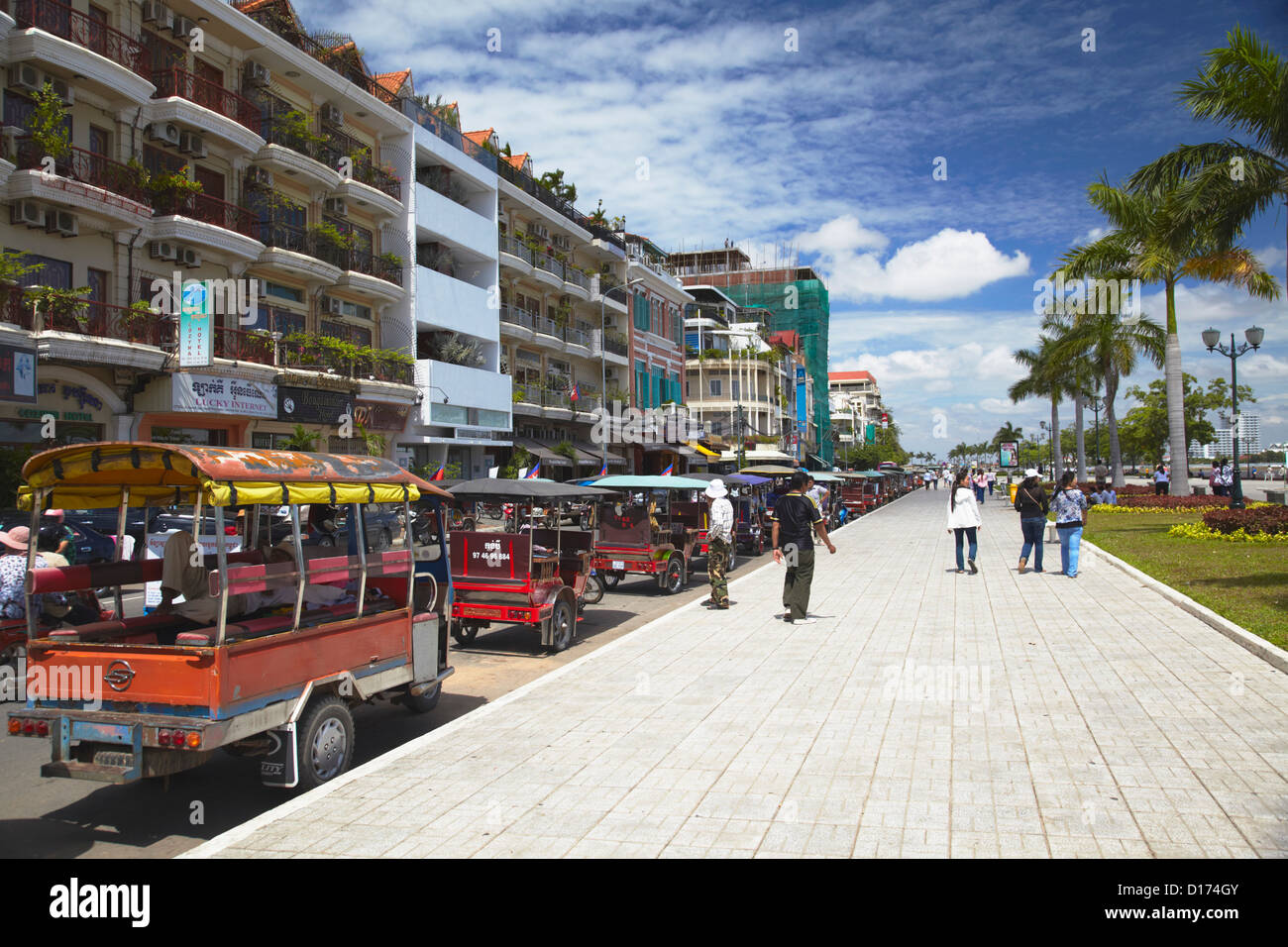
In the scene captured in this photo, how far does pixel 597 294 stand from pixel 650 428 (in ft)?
27.7

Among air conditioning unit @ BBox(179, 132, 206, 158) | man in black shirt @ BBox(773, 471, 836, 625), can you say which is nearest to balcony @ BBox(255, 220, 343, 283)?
air conditioning unit @ BBox(179, 132, 206, 158)

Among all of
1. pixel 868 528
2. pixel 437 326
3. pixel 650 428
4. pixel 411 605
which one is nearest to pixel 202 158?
pixel 437 326

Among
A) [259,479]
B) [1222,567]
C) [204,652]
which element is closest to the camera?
[204,652]

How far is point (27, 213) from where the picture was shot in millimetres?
17703

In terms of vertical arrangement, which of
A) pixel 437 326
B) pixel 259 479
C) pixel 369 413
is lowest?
pixel 259 479

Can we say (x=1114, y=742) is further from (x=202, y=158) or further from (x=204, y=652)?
(x=202, y=158)

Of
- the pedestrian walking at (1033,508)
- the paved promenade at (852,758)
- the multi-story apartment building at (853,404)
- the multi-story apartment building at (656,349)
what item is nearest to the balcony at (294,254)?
the paved promenade at (852,758)

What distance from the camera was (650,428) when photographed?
4862 cm

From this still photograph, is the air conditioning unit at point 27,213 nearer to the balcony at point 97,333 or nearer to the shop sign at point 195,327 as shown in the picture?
the balcony at point 97,333

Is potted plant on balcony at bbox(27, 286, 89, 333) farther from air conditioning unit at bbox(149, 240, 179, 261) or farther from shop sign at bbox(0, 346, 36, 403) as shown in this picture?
air conditioning unit at bbox(149, 240, 179, 261)

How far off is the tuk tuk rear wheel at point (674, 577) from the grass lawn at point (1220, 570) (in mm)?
8129

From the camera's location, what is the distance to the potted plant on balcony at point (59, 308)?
17.1 meters

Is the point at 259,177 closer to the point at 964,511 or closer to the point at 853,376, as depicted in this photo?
the point at 964,511

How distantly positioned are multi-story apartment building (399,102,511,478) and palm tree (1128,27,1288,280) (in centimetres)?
2294
